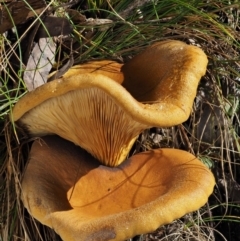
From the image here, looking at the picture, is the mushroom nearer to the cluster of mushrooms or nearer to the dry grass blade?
the cluster of mushrooms

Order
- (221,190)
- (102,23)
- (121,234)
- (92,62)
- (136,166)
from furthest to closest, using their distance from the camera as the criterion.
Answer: (221,190), (102,23), (92,62), (136,166), (121,234)

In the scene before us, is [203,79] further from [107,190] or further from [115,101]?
[115,101]

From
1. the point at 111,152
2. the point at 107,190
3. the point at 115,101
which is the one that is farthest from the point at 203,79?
the point at 115,101

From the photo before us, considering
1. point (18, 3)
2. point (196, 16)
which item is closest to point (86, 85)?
point (18, 3)

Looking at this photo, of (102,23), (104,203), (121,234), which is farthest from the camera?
(102,23)

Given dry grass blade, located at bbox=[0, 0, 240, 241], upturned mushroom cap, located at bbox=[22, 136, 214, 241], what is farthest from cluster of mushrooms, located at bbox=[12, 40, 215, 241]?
dry grass blade, located at bbox=[0, 0, 240, 241]

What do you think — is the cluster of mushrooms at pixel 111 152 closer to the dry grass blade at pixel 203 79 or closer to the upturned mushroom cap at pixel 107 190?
the upturned mushroom cap at pixel 107 190

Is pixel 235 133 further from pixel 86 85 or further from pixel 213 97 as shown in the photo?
pixel 86 85
